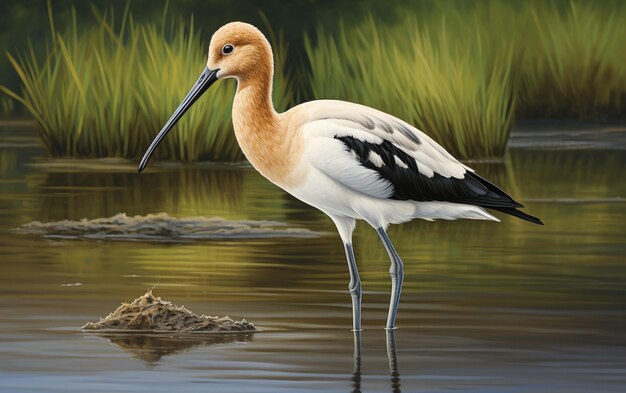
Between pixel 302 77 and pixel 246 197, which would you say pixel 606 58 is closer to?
pixel 302 77

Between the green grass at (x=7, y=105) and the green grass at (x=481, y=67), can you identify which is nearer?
the green grass at (x=481, y=67)

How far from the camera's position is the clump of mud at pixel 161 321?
816cm

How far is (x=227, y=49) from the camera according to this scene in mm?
9422

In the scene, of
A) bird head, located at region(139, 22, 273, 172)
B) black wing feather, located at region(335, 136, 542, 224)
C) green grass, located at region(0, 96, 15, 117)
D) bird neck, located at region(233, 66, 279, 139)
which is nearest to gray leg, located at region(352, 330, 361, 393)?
black wing feather, located at region(335, 136, 542, 224)

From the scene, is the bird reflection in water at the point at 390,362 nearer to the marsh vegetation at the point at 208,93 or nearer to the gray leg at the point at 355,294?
the gray leg at the point at 355,294

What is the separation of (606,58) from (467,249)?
11.7 metres

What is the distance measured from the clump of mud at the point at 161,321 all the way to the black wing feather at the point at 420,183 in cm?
127

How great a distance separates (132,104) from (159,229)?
6627mm

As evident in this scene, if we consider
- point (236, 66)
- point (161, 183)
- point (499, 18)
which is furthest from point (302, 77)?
point (236, 66)

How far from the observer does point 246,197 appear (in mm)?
14930

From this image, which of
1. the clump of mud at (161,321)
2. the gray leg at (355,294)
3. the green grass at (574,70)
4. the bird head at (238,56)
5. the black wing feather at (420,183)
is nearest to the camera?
the clump of mud at (161,321)

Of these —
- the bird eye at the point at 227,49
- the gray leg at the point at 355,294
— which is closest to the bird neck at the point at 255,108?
the bird eye at the point at 227,49

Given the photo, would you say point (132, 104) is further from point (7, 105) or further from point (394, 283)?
point (394, 283)

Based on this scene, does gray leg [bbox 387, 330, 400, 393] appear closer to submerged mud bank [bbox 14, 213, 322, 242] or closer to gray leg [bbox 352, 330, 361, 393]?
gray leg [bbox 352, 330, 361, 393]
